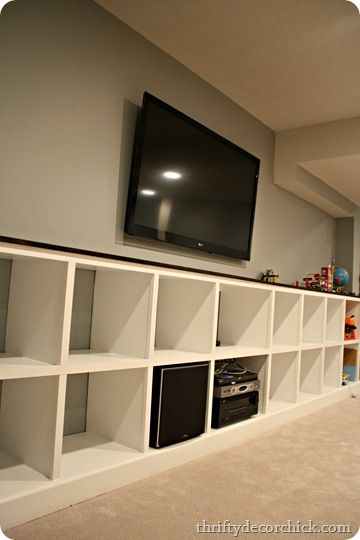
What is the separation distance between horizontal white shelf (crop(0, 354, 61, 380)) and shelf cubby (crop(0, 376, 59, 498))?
0.05 m

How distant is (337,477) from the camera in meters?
1.84

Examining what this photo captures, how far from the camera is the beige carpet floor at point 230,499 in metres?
1.32

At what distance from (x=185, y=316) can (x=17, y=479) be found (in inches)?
41.5

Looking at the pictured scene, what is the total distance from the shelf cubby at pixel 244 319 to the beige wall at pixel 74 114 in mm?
312

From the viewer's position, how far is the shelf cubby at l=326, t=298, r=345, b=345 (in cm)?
365

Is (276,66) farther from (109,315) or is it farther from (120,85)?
(109,315)

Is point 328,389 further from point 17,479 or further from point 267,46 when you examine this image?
point 17,479

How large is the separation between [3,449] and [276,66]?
241cm

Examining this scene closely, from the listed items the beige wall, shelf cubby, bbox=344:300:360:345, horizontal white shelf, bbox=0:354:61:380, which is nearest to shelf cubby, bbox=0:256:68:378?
horizontal white shelf, bbox=0:354:61:380

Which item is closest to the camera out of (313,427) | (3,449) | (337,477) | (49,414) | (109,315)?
(49,414)

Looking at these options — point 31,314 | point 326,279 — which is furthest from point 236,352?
point 326,279

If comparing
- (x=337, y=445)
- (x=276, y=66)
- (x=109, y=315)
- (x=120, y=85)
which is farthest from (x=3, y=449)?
(x=276, y=66)

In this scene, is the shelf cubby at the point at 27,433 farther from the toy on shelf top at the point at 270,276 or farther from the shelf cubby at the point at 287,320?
the toy on shelf top at the point at 270,276

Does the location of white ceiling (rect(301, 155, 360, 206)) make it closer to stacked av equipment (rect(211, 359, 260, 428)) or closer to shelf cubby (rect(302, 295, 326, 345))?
shelf cubby (rect(302, 295, 326, 345))
